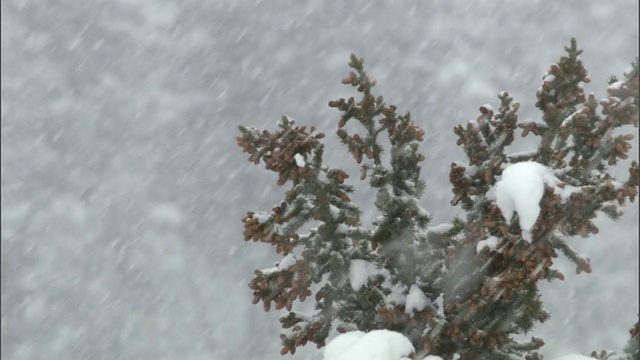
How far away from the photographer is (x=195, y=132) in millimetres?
126562

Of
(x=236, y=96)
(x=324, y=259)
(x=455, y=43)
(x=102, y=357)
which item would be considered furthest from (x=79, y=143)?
(x=324, y=259)

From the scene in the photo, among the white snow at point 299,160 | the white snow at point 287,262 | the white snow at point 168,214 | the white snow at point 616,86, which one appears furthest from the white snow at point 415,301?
the white snow at point 168,214

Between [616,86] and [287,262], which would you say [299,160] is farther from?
[616,86]

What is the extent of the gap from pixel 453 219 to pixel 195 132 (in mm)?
123901

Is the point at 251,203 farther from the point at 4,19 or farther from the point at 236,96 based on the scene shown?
the point at 4,19

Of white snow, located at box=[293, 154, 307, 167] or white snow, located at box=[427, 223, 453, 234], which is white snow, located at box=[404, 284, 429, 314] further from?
white snow, located at box=[293, 154, 307, 167]

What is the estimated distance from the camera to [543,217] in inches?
131

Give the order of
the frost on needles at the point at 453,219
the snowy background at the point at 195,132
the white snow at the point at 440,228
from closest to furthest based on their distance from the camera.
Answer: the frost on needles at the point at 453,219 → the white snow at the point at 440,228 → the snowy background at the point at 195,132

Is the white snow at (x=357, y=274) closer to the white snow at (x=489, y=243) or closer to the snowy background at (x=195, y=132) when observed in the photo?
the white snow at (x=489, y=243)

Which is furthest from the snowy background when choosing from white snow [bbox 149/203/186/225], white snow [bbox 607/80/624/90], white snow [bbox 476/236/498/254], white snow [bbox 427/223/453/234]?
white snow [bbox 607/80/624/90]

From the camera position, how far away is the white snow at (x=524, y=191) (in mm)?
3271

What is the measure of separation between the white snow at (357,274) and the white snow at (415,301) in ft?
0.65

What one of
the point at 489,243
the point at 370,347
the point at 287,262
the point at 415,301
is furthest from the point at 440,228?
the point at 370,347

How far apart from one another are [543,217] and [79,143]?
115831 millimetres
